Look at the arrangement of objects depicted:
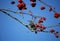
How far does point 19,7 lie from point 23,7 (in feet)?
0.15

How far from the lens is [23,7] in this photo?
118cm

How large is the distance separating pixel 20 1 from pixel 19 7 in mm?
89

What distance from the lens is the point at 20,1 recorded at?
1.22 meters

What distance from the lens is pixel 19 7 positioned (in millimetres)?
1172

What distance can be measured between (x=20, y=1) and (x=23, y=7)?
92mm
